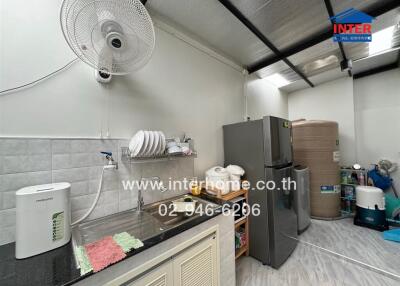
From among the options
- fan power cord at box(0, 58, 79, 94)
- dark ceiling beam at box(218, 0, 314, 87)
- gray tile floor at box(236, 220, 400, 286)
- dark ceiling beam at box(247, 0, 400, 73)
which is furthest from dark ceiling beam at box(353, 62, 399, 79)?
fan power cord at box(0, 58, 79, 94)

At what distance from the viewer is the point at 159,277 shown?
843mm

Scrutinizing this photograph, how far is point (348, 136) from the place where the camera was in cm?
306

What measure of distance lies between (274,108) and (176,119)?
2.50 m

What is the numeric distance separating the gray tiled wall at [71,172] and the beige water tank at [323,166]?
266cm

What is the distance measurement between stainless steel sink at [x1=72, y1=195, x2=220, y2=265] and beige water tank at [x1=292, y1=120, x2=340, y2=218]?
2302 mm

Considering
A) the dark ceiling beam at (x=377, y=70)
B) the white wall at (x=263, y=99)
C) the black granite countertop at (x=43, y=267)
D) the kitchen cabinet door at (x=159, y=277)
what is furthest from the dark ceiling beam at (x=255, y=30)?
the kitchen cabinet door at (x=159, y=277)

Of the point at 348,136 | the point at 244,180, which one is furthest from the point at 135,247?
the point at 348,136

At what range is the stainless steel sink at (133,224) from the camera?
94cm

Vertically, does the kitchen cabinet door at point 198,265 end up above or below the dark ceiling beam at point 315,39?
below

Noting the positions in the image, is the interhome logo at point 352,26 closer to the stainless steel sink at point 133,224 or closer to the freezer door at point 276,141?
the freezer door at point 276,141

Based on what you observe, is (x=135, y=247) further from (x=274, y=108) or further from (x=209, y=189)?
(x=274, y=108)

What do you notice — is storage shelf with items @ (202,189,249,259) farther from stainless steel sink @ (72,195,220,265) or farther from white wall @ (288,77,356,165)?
white wall @ (288,77,356,165)

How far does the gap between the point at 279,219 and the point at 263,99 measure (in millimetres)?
2139

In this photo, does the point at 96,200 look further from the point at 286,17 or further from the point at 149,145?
the point at 286,17
